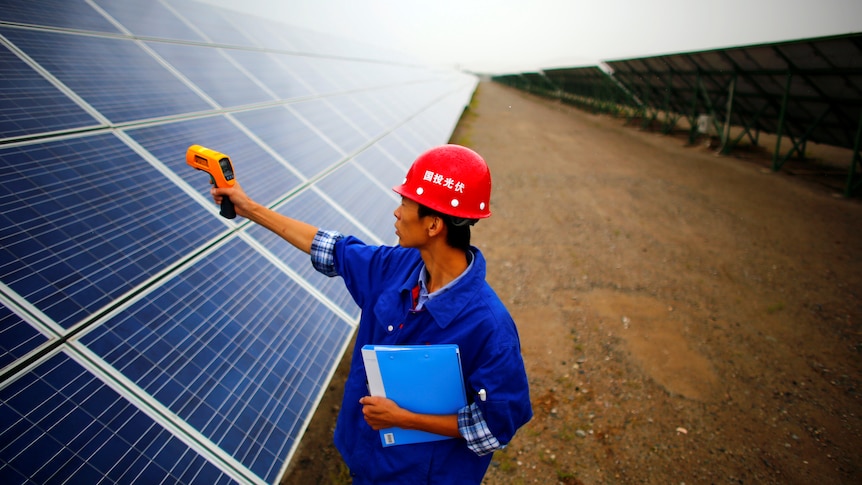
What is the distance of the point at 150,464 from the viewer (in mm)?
1766

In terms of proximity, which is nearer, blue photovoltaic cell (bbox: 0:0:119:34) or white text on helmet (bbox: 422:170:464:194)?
white text on helmet (bbox: 422:170:464:194)

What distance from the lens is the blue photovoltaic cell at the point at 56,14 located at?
3.81 m

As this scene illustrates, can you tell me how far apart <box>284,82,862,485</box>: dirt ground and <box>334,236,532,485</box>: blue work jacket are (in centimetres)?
170

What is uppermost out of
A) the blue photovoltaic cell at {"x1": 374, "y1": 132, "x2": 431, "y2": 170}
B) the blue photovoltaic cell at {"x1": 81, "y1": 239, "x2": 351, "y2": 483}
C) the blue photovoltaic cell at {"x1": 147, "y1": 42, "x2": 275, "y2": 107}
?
the blue photovoltaic cell at {"x1": 147, "y1": 42, "x2": 275, "y2": 107}

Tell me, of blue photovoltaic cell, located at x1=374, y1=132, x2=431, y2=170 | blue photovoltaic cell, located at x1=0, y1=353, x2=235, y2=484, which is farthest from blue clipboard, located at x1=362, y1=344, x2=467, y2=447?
blue photovoltaic cell, located at x1=374, y1=132, x2=431, y2=170

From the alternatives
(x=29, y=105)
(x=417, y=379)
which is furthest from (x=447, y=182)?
(x=29, y=105)

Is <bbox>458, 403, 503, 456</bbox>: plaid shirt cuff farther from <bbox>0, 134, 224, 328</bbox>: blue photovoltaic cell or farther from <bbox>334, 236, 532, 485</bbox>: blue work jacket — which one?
<bbox>0, 134, 224, 328</bbox>: blue photovoltaic cell

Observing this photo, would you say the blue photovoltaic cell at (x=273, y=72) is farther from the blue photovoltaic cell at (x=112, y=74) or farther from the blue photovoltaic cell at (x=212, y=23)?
the blue photovoltaic cell at (x=112, y=74)

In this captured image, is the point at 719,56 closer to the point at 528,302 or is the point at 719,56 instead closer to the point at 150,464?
the point at 528,302

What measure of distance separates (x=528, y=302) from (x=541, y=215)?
361 centimetres

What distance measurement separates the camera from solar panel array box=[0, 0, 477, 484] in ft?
5.65

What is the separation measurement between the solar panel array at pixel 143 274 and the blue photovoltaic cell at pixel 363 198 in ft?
0.11

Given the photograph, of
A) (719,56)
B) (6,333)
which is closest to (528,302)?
(6,333)

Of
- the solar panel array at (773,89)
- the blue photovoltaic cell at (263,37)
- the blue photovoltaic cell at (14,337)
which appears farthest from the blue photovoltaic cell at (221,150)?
the solar panel array at (773,89)
